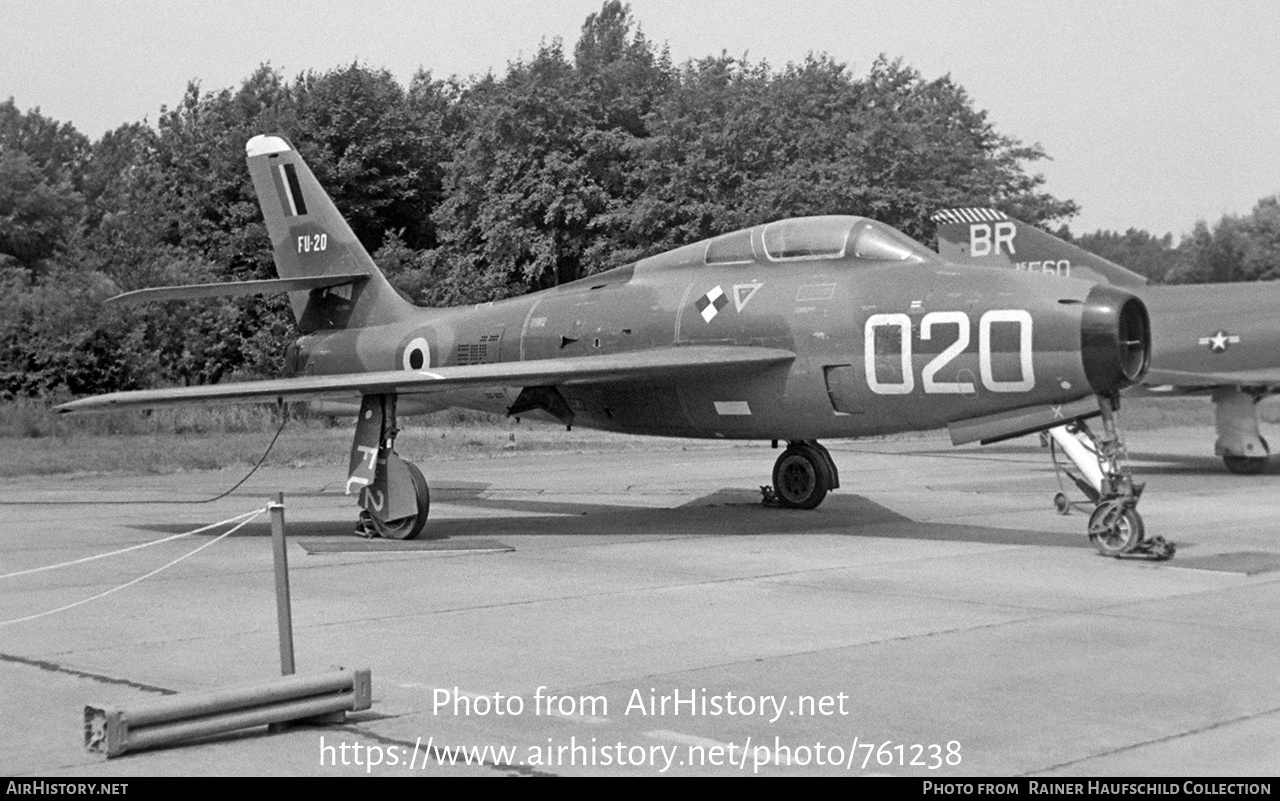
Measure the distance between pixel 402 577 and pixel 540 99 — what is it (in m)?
36.2

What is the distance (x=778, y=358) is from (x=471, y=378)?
9.29 feet

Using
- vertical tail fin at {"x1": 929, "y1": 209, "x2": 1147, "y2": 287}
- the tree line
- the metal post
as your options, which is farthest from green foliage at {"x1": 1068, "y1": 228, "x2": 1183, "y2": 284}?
the metal post

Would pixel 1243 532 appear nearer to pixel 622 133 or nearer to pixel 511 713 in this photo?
pixel 511 713

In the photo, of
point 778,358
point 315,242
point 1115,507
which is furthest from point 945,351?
point 315,242

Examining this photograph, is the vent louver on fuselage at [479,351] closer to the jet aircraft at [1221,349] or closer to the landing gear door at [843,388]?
the landing gear door at [843,388]

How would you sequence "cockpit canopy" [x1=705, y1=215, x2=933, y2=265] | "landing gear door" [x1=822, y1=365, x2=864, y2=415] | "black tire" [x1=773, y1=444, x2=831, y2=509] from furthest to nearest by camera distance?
"black tire" [x1=773, y1=444, x2=831, y2=509] < "cockpit canopy" [x1=705, y1=215, x2=933, y2=265] < "landing gear door" [x1=822, y1=365, x2=864, y2=415]

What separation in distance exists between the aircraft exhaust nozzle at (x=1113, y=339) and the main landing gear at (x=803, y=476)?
175 inches

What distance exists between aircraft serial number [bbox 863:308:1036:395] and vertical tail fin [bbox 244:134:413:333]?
6.70 m

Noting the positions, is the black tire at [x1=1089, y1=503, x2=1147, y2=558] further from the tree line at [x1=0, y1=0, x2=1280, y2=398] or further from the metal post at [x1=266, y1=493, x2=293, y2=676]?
the tree line at [x1=0, y1=0, x2=1280, y2=398]

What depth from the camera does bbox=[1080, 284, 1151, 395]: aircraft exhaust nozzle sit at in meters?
11.6

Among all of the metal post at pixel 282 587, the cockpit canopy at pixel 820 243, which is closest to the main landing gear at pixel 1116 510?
the cockpit canopy at pixel 820 243

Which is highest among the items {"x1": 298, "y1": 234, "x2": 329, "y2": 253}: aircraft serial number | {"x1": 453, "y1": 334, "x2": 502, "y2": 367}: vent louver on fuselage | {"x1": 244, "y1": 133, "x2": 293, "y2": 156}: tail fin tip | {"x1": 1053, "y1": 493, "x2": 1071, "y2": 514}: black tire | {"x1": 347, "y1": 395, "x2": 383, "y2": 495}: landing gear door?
{"x1": 244, "y1": 133, "x2": 293, "y2": 156}: tail fin tip

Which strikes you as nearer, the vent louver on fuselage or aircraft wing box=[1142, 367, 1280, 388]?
the vent louver on fuselage

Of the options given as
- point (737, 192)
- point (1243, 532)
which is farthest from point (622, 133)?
point (1243, 532)
